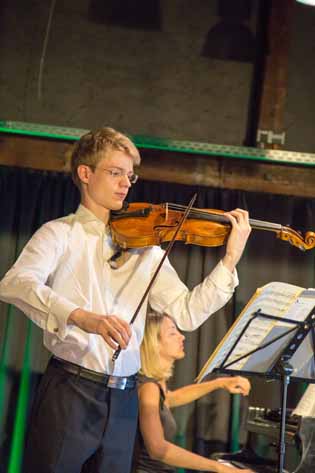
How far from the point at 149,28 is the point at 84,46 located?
447 millimetres

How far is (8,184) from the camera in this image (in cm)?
447

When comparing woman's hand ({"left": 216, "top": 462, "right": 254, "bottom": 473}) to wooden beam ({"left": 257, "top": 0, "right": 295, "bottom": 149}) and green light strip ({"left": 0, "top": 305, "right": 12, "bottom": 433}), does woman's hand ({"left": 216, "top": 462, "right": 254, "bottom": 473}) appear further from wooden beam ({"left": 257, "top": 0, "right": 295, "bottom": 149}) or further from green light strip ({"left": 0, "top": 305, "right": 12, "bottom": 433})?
wooden beam ({"left": 257, "top": 0, "right": 295, "bottom": 149})

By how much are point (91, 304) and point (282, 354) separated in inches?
34.7

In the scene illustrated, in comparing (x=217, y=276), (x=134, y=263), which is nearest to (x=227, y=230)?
(x=217, y=276)

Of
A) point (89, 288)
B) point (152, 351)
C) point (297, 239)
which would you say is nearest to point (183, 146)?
point (152, 351)

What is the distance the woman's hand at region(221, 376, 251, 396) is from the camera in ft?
12.0

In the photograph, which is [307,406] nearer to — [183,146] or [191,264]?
[191,264]

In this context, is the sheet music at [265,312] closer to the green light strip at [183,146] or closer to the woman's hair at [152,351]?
the woman's hair at [152,351]

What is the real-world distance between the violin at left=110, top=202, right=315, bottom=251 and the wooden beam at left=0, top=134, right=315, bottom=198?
2017 mm

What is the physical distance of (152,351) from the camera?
3.42m

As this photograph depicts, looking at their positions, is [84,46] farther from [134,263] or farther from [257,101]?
[134,263]

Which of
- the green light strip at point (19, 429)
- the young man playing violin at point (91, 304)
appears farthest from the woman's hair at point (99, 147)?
the green light strip at point (19, 429)

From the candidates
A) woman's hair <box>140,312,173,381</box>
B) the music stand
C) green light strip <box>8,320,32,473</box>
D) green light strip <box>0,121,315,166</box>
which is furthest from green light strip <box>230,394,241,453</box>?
the music stand

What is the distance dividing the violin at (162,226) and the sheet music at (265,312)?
0.85ft
